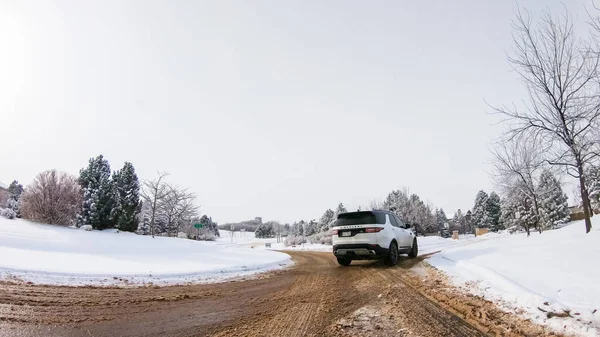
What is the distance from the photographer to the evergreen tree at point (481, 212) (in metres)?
78.6

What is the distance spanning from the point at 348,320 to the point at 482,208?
88748 mm

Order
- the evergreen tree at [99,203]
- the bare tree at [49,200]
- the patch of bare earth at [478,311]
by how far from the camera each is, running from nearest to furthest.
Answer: the patch of bare earth at [478,311] → the bare tree at [49,200] → the evergreen tree at [99,203]

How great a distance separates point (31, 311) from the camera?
461 cm

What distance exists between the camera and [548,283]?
16.5ft

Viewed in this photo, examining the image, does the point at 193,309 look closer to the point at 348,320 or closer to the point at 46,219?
the point at 348,320

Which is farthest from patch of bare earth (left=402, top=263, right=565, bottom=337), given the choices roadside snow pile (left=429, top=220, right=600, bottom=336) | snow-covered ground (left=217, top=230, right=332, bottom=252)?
snow-covered ground (left=217, top=230, right=332, bottom=252)

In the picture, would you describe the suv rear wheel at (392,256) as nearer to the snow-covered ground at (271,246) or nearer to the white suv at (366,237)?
the white suv at (366,237)

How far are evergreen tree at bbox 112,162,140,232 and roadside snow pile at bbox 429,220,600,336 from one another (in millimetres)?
33053

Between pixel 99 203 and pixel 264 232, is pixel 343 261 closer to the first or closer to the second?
pixel 99 203

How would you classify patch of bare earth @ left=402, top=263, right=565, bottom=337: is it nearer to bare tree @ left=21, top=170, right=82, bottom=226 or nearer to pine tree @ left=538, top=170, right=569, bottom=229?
bare tree @ left=21, top=170, right=82, bottom=226

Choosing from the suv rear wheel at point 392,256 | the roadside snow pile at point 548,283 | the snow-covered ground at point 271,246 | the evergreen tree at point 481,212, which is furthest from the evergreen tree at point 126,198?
the evergreen tree at point 481,212

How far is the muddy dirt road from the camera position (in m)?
3.83

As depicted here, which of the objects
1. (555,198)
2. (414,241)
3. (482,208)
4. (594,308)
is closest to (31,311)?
(594,308)

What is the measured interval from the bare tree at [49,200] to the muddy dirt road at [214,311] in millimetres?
22230
